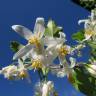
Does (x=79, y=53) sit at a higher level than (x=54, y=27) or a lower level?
lower

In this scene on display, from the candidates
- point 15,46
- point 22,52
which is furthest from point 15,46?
point 22,52

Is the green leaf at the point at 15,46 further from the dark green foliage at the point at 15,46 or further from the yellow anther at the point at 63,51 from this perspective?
the yellow anther at the point at 63,51

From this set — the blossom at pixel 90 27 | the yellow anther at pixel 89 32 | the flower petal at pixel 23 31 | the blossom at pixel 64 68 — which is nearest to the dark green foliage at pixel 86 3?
the blossom at pixel 90 27

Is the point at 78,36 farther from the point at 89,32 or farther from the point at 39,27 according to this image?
the point at 39,27

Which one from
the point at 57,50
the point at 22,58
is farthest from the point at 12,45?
the point at 57,50

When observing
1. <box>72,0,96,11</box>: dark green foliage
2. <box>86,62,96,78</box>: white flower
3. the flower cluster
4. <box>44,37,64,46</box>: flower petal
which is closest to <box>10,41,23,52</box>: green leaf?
the flower cluster

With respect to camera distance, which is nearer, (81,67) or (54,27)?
(81,67)

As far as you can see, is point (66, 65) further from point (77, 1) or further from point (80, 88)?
point (77, 1)

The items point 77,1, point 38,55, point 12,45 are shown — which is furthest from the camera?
point 77,1
